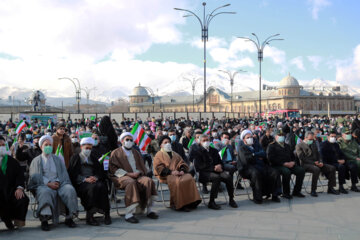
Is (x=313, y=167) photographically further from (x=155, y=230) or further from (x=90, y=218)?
(x=90, y=218)

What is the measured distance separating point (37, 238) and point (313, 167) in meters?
7.02

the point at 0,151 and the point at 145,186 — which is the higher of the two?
the point at 0,151

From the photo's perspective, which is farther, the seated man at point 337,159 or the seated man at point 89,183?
the seated man at point 337,159

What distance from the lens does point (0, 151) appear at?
25.4ft

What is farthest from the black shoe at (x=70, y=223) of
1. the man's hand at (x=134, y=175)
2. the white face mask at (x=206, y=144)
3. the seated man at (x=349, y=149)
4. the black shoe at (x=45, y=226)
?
the seated man at (x=349, y=149)

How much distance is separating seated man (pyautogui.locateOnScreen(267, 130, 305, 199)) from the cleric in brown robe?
2427mm

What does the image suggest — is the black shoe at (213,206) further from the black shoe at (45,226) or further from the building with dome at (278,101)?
the building with dome at (278,101)

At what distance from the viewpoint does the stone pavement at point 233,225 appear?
702 cm

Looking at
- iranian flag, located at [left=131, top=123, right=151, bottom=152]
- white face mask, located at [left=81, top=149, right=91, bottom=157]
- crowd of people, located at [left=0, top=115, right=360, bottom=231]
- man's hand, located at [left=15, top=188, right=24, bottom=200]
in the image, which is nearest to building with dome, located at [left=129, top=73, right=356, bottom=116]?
iranian flag, located at [left=131, top=123, right=151, bottom=152]

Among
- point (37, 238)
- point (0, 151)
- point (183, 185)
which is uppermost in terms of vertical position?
point (0, 151)

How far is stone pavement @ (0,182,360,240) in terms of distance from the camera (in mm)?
7016

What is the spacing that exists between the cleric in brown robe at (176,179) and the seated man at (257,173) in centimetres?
153

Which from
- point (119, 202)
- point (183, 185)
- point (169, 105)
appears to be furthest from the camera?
point (169, 105)

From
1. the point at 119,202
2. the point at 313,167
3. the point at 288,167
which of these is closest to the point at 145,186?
the point at 119,202
